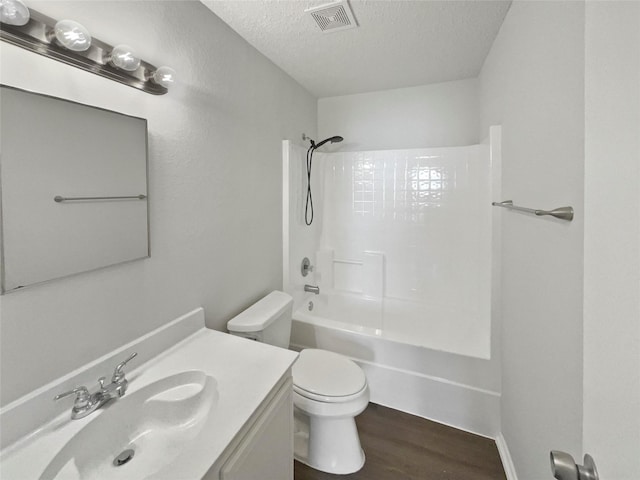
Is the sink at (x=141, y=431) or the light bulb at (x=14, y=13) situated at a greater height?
the light bulb at (x=14, y=13)

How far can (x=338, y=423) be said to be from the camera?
159 cm

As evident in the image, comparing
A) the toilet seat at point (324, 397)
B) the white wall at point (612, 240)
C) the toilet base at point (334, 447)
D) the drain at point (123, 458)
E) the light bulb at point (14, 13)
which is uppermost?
the light bulb at point (14, 13)

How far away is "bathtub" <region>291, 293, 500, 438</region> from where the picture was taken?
1818 mm

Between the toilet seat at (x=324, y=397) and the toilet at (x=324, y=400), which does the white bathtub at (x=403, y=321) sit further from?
the toilet seat at (x=324, y=397)

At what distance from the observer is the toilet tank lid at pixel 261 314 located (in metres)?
1.55

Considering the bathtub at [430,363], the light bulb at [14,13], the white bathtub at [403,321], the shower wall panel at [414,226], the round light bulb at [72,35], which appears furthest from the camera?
the shower wall panel at [414,226]

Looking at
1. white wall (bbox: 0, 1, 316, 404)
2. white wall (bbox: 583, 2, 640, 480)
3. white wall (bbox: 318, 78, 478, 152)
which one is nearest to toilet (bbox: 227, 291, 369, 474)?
white wall (bbox: 0, 1, 316, 404)

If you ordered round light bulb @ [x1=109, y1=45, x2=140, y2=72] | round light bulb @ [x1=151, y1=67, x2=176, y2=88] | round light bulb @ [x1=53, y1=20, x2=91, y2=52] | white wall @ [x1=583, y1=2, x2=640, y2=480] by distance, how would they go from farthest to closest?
round light bulb @ [x1=151, y1=67, x2=176, y2=88]
round light bulb @ [x1=109, y1=45, x2=140, y2=72]
round light bulb @ [x1=53, y1=20, x2=91, y2=52]
white wall @ [x1=583, y1=2, x2=640, y2=480]

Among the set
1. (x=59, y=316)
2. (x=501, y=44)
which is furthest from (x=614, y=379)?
(x=501, y=44)

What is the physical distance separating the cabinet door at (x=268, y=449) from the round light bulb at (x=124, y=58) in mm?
1280

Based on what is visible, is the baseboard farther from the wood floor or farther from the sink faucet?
the sink faucet

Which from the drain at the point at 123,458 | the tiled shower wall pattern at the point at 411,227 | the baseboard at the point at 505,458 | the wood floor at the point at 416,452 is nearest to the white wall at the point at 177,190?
the drain at the point at 123,458

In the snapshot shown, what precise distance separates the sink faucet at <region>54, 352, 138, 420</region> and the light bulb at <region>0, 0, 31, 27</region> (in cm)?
101

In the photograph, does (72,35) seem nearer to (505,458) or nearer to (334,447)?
(334,447)
